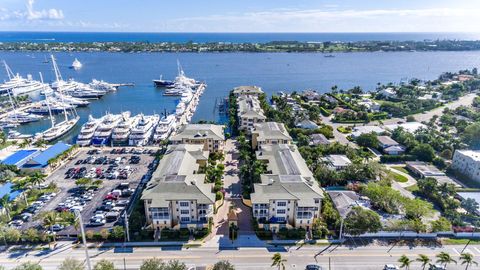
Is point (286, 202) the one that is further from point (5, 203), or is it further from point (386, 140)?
point (386, 140)

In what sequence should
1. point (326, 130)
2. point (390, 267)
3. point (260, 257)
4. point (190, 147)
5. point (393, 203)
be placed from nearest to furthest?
point (390, 267) → point (260, 257) → point (393, 203) → point (190, 147) → point (326, 130)

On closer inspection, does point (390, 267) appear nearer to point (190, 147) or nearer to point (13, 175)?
point (190, 147)

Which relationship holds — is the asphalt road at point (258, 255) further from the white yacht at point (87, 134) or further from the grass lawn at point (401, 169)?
the white yacht at point (87, 134)

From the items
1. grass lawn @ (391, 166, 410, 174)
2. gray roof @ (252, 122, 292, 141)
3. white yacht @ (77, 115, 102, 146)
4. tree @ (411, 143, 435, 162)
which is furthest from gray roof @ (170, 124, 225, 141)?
tree @ (411, 143, 435, 162)

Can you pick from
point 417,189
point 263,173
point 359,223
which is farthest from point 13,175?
point 417,189

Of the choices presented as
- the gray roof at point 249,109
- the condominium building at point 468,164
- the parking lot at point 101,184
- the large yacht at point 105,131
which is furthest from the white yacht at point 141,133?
the condominium building at point 468,164

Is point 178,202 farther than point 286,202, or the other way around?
point 286,202

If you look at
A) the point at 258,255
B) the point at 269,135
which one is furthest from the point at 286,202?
the point at 269,135

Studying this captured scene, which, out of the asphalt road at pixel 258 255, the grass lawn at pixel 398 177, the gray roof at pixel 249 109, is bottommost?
the asphalt road at pixel 258 255
